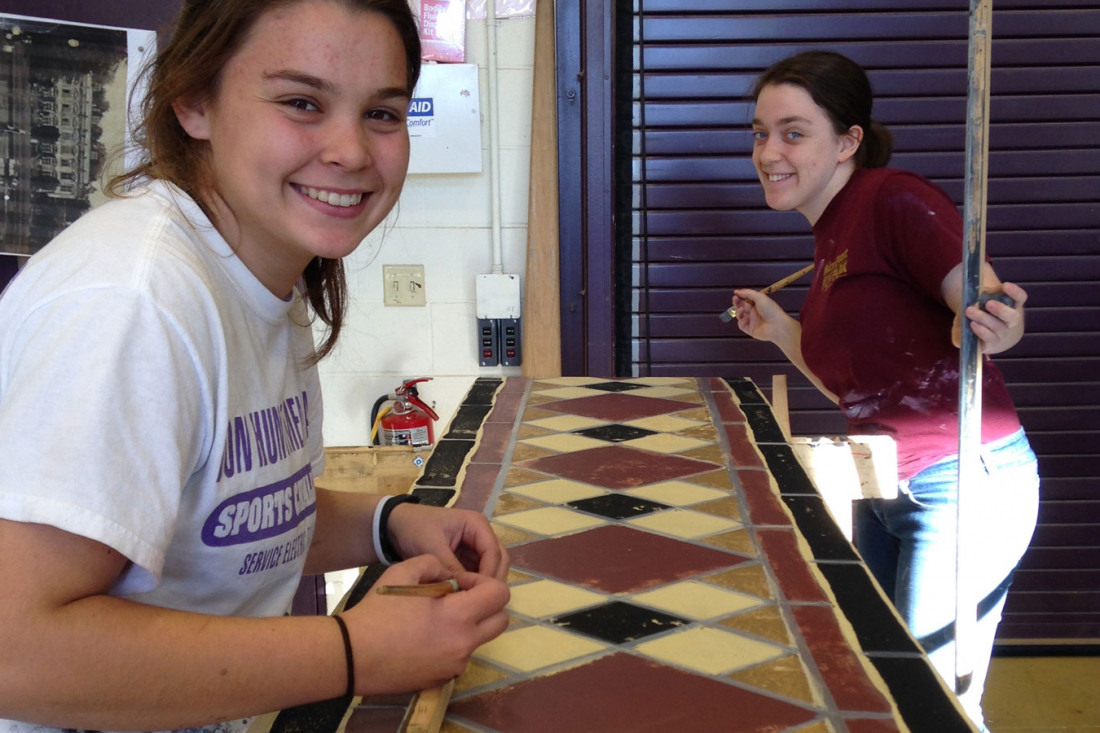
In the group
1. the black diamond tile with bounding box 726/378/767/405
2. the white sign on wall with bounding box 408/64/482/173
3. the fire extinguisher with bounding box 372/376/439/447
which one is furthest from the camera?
the white sign on wall with bounding box 408/64/482/173

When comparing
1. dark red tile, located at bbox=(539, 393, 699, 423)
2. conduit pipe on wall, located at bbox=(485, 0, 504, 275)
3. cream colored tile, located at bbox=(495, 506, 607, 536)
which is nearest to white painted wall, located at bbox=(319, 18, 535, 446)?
conduit pipe on wall, located at bbox=(485, 0, 504, 275)

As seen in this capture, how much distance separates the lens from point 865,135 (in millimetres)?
2189

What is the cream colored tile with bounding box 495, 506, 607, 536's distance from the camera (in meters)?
1.24

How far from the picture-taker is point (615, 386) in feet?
6.67

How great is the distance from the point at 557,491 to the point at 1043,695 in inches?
102

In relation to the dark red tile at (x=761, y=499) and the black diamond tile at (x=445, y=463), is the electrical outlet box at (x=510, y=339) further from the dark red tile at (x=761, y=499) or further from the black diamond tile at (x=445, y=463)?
the dark red tile at (x=761, y=499)

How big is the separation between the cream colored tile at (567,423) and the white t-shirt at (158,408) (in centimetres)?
69

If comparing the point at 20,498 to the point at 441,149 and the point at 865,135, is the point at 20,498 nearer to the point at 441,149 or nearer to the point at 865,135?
the point at 865,135

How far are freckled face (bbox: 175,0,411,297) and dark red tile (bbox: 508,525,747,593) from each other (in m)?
0.43

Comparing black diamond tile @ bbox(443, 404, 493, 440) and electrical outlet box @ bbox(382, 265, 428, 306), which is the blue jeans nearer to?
black diamond tile @ bbox(443, 404, 493, 440)

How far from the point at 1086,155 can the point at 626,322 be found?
1.56 m

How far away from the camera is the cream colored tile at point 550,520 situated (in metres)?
1.24

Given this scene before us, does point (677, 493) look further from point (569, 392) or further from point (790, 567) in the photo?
point (569, 392)

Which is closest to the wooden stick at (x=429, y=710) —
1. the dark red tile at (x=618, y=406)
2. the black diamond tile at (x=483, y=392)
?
the dark red tile at (x=618, y=406)
